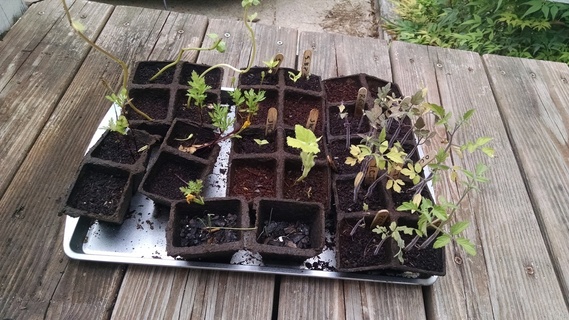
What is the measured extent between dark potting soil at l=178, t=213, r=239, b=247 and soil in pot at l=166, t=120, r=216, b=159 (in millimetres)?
205

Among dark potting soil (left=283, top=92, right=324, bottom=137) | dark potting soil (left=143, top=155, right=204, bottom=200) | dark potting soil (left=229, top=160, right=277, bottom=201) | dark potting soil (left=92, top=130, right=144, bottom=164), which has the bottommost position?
dark potting soil (left=229, top=160, right=277, bottom=201)

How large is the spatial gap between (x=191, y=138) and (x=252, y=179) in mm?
230

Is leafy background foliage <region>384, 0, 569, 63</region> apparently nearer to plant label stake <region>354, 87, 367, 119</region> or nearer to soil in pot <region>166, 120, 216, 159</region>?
plant label stake <region>354, 87, 367, 119</region>

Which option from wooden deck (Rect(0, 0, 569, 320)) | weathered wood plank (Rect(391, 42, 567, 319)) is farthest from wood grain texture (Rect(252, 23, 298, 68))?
weathered wood plank (Rect(391, 42, 567, 319))

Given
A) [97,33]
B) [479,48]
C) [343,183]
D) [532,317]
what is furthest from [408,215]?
[479,48]

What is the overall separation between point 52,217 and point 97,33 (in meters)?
0.86

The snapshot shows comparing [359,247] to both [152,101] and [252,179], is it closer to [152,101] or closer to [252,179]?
[252,179]

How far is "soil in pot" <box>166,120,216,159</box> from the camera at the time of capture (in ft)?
4.00

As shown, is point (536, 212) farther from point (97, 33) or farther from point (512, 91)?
point (97, 33)

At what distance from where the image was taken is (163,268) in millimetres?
1062

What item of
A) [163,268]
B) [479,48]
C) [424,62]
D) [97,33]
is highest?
[97,33]

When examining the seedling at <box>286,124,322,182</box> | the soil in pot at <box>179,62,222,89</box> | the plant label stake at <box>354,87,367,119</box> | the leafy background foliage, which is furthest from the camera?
the leafy background foliage

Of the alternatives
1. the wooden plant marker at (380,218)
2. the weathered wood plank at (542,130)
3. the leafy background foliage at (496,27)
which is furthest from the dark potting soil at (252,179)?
the leafy background foliage at (496,27)

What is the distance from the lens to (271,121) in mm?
1235
